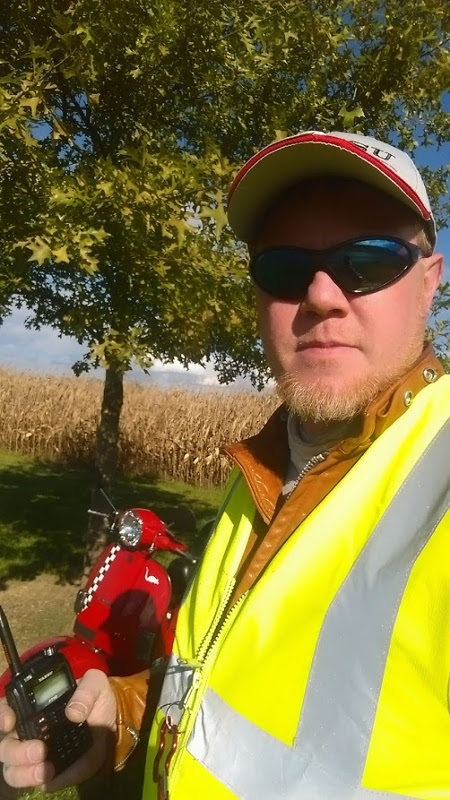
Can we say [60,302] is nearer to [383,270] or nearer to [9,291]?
[9,291]

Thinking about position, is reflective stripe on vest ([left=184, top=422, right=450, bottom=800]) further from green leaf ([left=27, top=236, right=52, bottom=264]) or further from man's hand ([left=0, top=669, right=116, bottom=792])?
green leaf ([left=27, top=236, right=52, bottom=264])

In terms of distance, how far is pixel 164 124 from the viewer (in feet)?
14.3

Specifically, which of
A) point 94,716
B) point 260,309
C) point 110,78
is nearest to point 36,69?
point 110,78

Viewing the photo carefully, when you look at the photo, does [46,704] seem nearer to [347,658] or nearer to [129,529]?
[347,658]

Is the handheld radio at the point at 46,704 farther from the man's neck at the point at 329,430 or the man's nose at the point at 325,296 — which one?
the man's nose at the point at 325,296

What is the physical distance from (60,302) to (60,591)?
118 inches

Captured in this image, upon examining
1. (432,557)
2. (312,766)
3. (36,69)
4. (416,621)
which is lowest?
(312,766)

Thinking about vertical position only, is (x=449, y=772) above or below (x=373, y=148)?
below

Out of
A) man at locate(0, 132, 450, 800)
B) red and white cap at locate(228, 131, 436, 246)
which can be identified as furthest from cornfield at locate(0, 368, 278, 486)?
red and white cap at locate(228, 131, 436, 246)

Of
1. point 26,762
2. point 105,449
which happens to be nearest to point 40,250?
point 26,762

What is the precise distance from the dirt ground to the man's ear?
14.8 feet

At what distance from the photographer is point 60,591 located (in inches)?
233

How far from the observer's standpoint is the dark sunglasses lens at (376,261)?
135cm

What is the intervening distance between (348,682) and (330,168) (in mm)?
1121
